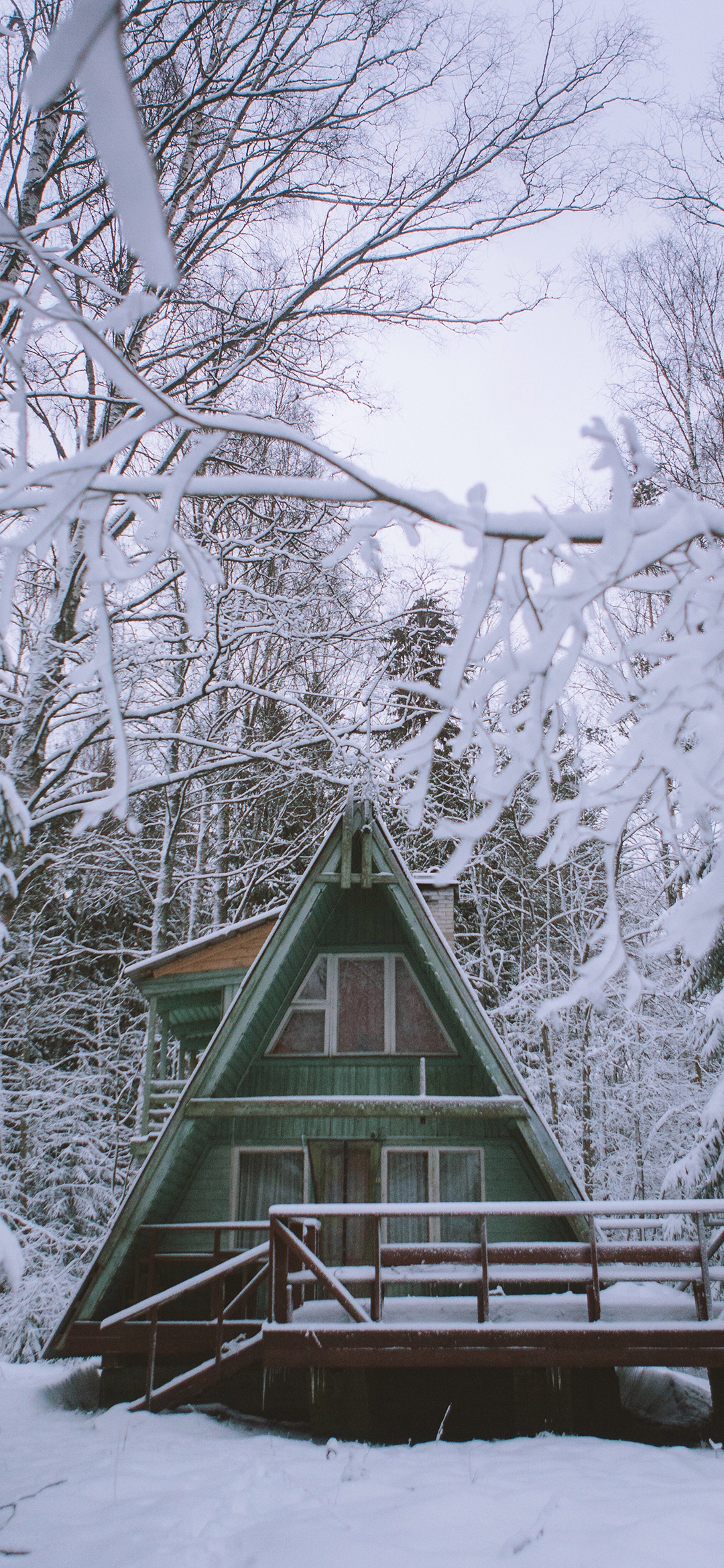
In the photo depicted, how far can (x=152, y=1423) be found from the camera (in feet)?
23.9

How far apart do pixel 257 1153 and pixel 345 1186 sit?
117 cm

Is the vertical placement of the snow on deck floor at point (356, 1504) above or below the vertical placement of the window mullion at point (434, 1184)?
below

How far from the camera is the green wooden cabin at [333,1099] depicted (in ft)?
29.7

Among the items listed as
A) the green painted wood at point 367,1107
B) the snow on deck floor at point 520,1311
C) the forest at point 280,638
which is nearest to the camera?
the forest at point 280,638

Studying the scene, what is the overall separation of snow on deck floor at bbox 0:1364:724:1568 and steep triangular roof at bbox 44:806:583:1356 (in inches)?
86.5

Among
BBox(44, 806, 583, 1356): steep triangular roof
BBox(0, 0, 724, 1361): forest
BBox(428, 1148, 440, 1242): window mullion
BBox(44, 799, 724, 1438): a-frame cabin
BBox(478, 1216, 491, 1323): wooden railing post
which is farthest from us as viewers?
BBox(428, 1148, 440, 1242): window mullion

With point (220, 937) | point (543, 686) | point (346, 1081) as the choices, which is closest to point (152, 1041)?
point (220, 937)

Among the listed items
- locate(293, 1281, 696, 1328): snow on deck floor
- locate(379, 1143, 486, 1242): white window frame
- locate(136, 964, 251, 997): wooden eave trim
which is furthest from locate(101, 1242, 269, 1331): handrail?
locate(136, 964, 251, 997): wooden eave trim

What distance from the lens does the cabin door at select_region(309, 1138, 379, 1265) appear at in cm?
987

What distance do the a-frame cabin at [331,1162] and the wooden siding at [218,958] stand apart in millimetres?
40

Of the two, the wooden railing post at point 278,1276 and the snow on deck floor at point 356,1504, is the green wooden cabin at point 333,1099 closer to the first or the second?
the wooden railing post at point 278,1276

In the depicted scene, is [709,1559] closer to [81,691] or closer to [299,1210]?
[299,1210]

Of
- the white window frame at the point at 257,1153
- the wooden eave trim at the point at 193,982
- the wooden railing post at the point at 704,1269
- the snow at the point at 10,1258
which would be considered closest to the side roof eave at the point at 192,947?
the wooden eave trim at the point at 193,982

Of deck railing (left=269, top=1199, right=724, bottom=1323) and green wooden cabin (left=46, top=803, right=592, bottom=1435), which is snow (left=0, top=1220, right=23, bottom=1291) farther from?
green wooden cabin (left=46, top=803, right=592, bottom=1435)
